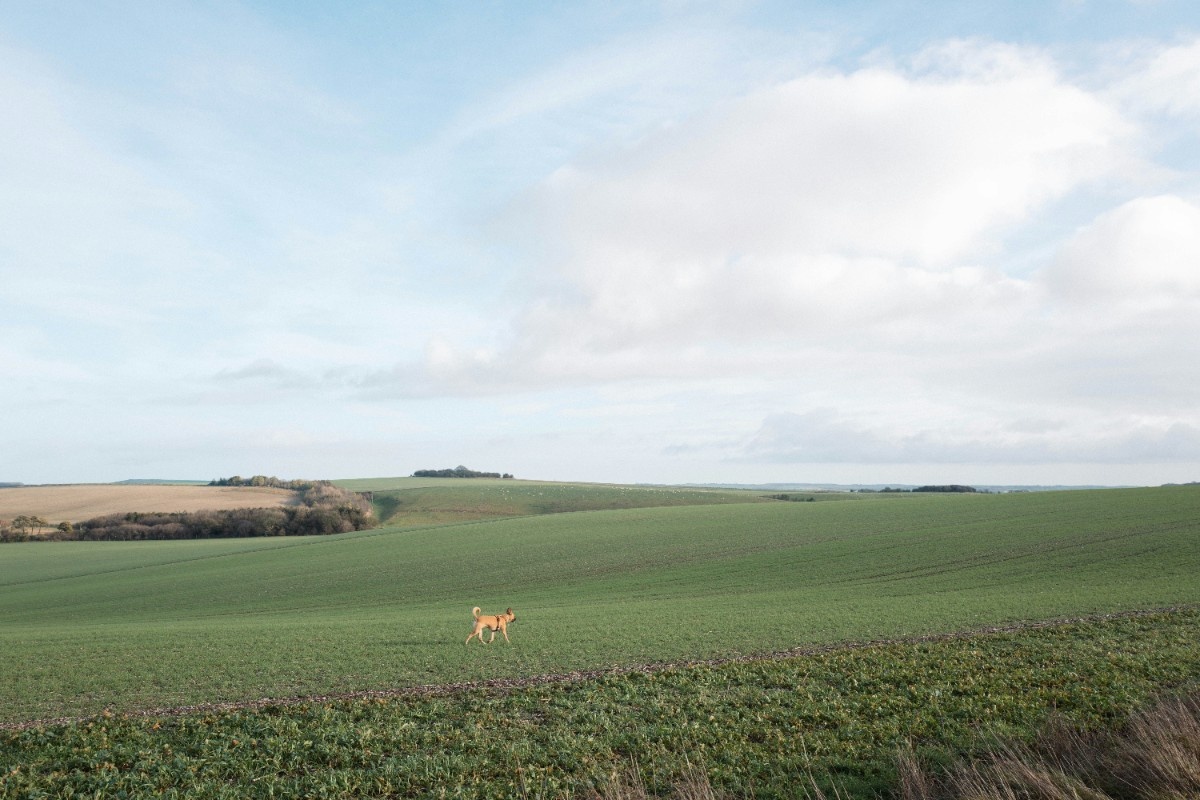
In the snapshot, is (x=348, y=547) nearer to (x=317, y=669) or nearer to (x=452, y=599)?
(x=452, y=599)

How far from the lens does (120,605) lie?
42969mm

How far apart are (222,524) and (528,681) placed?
87.5 metres

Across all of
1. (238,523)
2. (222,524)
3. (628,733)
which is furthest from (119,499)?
(628,733)

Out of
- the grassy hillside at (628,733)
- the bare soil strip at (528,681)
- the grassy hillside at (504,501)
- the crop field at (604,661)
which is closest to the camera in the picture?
the grassy hillside at (628,733)

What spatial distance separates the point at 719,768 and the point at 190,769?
699 centimetres

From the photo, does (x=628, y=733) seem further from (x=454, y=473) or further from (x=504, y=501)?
(x=454, y=473)

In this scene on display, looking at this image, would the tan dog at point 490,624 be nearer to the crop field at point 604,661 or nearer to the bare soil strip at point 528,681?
the crop field at point 604,661

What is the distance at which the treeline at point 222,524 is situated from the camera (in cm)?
8700

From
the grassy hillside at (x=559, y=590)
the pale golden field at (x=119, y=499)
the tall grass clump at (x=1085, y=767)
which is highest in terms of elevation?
the pale golden field at (x=119, y=499)

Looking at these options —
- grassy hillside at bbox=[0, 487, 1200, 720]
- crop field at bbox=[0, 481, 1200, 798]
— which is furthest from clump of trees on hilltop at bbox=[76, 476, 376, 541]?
crop field at bbox=[0, 481, 1200, 798]

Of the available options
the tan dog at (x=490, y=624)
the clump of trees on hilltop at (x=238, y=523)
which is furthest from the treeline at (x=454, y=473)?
the tan dog at (x=490, y=624)

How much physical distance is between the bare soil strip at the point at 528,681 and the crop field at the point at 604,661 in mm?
257

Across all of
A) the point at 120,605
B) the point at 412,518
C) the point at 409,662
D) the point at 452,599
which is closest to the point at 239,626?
the point at 452,599

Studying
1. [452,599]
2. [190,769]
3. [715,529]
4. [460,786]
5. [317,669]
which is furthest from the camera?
[715,529]
